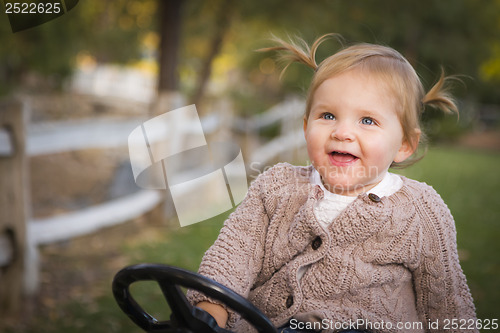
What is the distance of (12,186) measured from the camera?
11.2 feet

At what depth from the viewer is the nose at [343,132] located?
1625 mm

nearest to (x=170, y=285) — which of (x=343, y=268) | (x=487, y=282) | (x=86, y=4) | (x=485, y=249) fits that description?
(x=343, y=268)

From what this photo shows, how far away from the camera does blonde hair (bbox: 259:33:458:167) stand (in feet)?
5.52

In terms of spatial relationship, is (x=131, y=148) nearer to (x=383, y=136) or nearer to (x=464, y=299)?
(x=383, y=136)

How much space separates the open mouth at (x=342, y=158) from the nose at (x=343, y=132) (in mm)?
63

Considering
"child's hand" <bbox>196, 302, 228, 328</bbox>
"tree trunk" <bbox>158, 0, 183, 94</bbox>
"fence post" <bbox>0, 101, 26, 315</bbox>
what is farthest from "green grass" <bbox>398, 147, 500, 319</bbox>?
"tree trunk" <bbox>158, 0, 183, 94</bbox>

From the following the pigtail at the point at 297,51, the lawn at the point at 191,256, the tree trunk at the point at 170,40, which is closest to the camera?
the pigtail at the point at 297,51

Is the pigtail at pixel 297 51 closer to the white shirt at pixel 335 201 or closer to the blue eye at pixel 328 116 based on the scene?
the blue eye at pixel 328 116

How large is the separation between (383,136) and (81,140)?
345 cm

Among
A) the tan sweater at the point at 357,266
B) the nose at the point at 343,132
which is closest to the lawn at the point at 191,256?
the tan sweater at the point at 357,266

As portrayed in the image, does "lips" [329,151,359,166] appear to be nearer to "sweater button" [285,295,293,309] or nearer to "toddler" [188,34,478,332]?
"toddler" [188,34,478,332]

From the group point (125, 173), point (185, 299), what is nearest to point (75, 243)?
point (125, 173)

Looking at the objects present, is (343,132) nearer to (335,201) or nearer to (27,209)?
(335,201)

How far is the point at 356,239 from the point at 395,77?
542 millimetres
